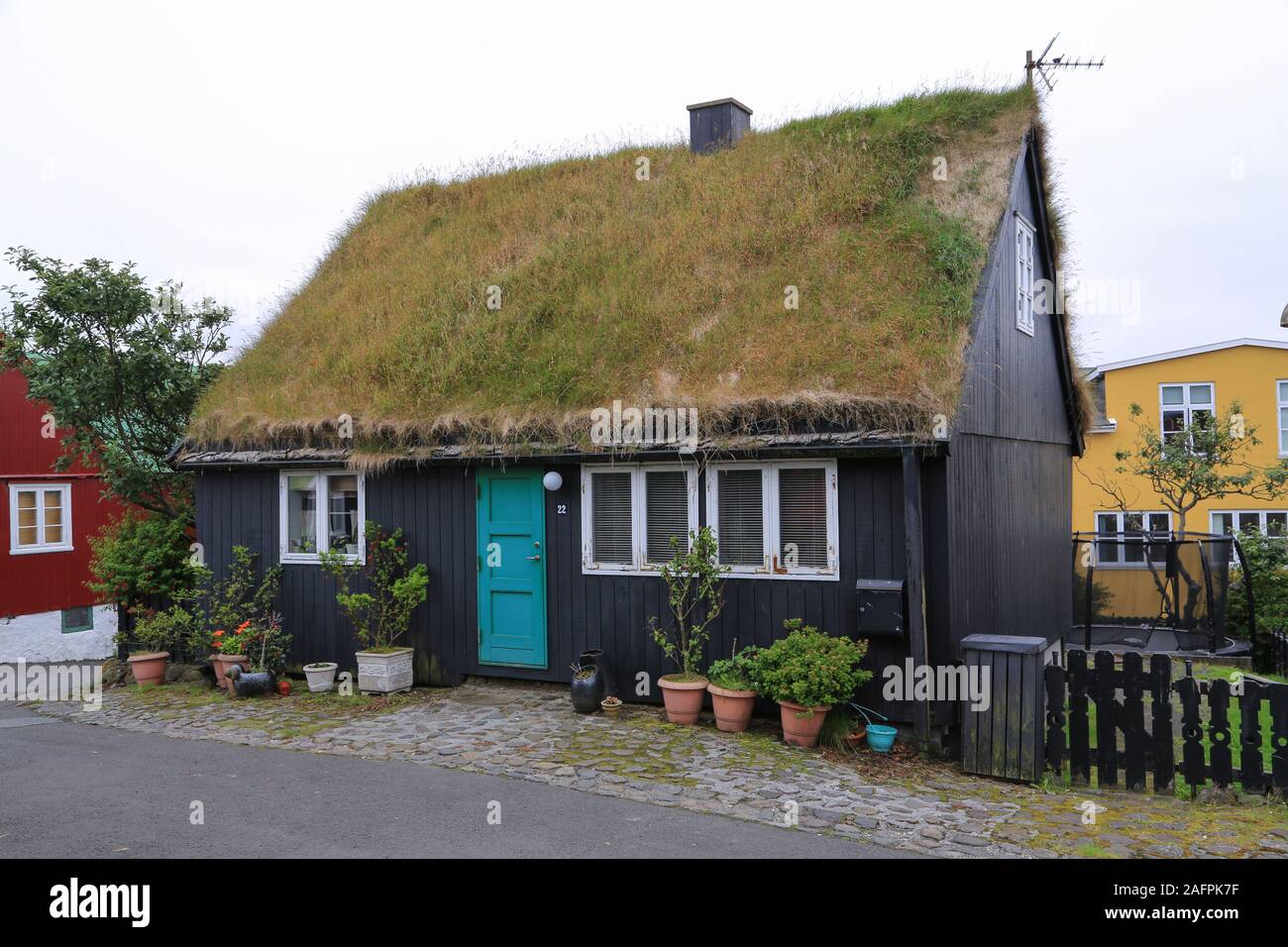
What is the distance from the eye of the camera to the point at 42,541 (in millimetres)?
21531

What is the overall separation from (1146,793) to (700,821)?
3.65 m

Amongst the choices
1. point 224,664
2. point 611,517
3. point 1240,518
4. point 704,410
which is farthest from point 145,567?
point 1240,518

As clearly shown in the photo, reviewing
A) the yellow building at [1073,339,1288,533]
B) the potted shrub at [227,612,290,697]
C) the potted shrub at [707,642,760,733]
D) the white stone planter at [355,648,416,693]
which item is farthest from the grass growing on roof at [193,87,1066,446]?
the yellow building at [1073,339,1288,533]

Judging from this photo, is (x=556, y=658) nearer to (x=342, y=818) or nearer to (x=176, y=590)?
(x=342, y=818)

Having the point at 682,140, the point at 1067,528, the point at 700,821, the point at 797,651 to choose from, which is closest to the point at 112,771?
the point at 700,821

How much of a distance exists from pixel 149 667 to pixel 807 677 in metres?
8.97

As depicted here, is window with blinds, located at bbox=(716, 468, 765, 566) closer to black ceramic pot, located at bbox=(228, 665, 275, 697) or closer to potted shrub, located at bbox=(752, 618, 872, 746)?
potted shrub, located at bbox=(752, 618, 872, 746)

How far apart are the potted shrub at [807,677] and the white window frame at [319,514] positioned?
547cm

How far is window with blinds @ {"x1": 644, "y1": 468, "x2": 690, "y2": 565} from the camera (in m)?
10.3

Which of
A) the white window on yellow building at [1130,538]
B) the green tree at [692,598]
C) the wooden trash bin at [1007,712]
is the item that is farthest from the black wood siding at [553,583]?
the white window on yellow building at [1130,538]

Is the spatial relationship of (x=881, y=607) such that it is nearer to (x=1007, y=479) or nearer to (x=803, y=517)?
(x=803, y=517)

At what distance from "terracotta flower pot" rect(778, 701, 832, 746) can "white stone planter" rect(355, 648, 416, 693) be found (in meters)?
4.75

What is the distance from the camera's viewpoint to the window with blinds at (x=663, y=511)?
10336 millimetres

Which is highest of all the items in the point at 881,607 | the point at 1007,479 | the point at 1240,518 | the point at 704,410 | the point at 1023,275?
the point at 1023,275
